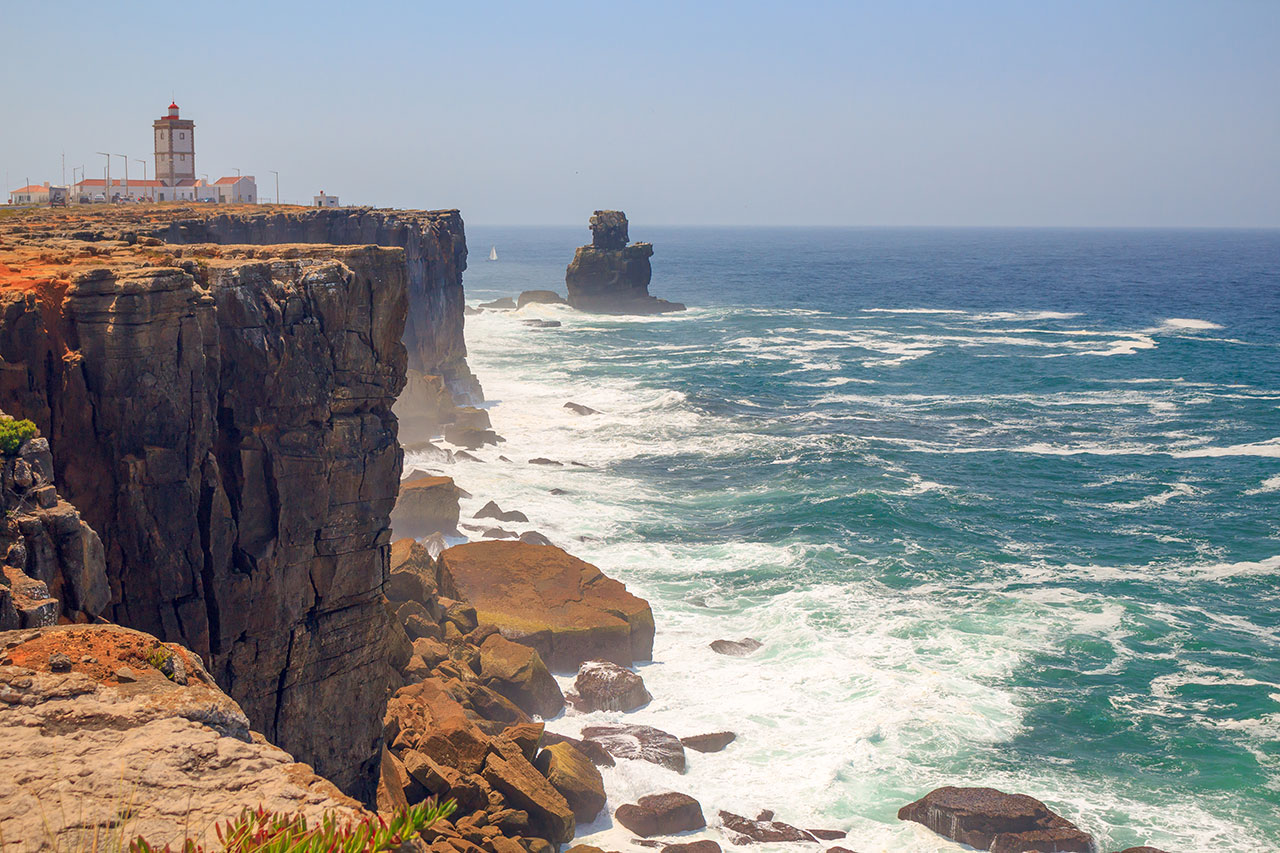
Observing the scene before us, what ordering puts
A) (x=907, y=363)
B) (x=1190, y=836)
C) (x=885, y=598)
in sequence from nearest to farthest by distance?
(x=1190, y=836)
(x=885, y=598)
(x=907, y=363)

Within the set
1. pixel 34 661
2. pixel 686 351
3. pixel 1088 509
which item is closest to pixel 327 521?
pixel 34 661

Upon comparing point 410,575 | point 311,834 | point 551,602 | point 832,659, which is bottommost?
point 832,659

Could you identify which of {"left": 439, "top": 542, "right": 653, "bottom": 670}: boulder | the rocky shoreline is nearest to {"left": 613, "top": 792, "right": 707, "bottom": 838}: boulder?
the rocky shoreline

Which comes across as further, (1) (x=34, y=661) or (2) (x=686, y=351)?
(2) (x=686, y=351)

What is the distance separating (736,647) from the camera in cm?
3406

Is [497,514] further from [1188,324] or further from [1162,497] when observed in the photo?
[1188,324]

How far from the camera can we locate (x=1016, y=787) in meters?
27.1

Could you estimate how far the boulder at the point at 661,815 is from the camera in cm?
2444

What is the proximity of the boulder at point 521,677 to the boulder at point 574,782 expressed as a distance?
397 cm

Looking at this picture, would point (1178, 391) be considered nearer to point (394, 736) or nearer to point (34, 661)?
point (394, 736)

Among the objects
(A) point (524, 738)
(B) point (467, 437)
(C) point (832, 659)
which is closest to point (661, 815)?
(A) point (524, 738)

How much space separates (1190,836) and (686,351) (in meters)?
73.5

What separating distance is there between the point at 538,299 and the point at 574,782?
349 feet

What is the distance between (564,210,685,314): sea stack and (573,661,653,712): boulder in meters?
95.4
